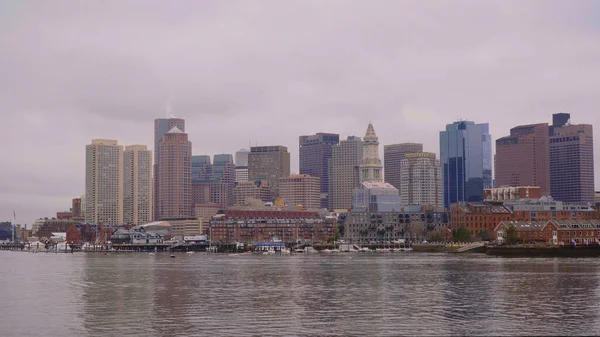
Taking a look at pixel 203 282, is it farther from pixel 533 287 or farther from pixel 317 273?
pixel 533 287

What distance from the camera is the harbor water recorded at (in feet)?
219

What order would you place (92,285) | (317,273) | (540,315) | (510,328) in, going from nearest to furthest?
(510,328) → (540,315) → (92,285) → (317,273)

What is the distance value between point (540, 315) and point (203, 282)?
54328mm

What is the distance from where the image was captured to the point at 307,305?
8250cm

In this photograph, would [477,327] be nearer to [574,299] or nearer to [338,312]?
[338,312]

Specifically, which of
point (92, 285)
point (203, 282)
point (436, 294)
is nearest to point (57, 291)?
point (92, 285)

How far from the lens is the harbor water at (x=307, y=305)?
66625mm

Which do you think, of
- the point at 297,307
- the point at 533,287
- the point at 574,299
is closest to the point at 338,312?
the point at 297,307

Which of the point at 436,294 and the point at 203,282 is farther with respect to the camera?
the point at 203,282

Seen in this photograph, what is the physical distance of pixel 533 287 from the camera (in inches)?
3962

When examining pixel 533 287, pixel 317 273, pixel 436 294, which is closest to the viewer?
pixel 436 294

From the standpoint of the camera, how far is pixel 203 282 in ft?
384

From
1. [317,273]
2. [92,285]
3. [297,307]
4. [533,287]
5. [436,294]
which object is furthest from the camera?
[317,273]

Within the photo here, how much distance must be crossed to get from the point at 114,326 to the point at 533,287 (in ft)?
167
